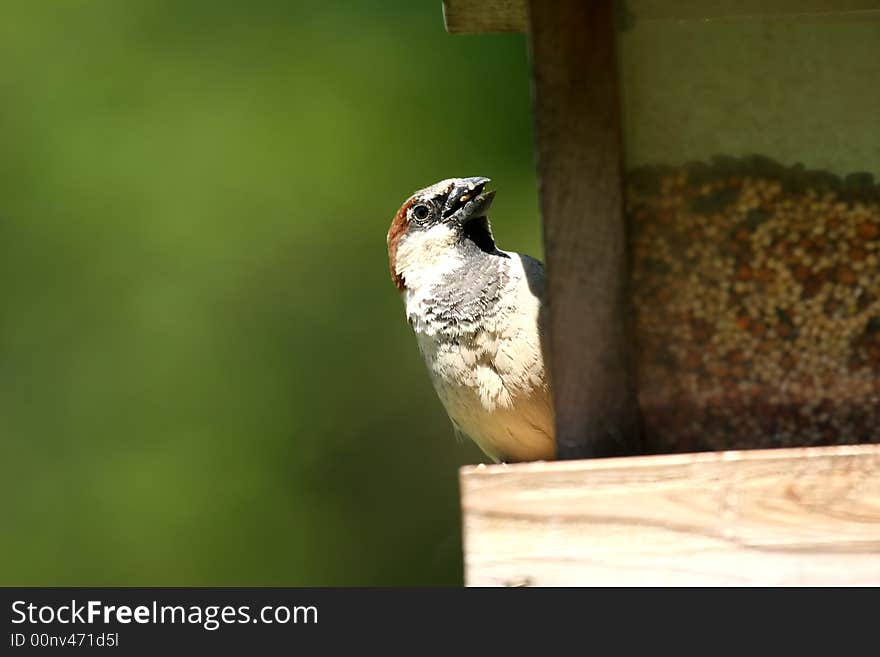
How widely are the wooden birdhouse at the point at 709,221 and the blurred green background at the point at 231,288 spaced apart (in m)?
3.71

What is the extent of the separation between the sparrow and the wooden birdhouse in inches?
31.2

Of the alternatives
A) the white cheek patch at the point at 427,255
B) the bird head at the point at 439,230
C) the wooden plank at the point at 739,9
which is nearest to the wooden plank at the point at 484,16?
the bird head at the point at 439,230

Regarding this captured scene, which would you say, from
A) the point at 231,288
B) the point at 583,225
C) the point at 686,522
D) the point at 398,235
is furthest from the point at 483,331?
the point at 231,288

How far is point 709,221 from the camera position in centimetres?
220

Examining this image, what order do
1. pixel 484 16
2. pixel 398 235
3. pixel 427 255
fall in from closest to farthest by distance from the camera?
pixel 484 16 → pixel 427 255 → pixel 398 235

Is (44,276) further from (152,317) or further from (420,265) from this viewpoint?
(420,265)

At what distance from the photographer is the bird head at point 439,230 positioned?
343cm

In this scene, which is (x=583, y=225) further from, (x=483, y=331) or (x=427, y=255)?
(x=427, y=255)

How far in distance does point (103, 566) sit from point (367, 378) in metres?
1.38

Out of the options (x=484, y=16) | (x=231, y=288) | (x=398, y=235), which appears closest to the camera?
(x=484, y=16)

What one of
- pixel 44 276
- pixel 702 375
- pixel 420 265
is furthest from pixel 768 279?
pixel 44 276

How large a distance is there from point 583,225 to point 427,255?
1292mm

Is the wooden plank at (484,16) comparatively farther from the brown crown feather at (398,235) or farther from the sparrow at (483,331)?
the brown crown feather at (398,235)

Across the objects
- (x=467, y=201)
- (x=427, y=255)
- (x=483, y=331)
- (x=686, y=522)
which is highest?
(x=467, y=201)
